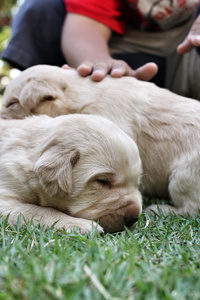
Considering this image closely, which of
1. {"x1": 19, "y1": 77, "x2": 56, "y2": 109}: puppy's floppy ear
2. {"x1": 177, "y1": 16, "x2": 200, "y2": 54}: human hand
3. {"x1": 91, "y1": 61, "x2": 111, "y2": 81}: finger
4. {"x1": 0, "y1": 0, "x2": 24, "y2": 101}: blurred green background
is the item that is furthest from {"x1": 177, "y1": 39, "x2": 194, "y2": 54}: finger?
{"x1": 0, "y1": 0, "x2": 24, "y2": 101}: blurred green background

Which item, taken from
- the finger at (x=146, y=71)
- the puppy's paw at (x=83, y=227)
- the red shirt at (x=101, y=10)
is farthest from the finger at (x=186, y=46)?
the puppy's paw at (x=83, y=227)

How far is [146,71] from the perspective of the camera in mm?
4430

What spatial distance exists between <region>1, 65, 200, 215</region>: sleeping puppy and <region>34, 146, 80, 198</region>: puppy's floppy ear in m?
1.08

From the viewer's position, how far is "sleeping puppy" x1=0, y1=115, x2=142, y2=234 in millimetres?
2684

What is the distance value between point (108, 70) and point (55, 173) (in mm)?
1923

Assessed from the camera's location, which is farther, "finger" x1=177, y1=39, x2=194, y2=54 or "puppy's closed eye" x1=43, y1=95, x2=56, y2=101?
"finger" x1=177, y1=39, x2=194, y2=54

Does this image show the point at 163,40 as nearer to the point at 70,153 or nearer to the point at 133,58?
the point at 133,58

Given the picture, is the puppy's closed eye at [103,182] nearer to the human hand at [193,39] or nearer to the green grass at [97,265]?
the green grass at [97,265]

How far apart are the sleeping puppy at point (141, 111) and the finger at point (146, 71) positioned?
1.43 feet

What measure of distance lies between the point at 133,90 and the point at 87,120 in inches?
44.8

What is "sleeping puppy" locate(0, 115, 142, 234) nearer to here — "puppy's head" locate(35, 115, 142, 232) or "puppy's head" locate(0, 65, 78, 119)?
"puppy's head" locate(35, 115, 142, 232)

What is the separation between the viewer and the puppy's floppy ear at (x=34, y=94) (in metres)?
3.74

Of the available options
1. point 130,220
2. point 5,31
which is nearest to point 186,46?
point 130,220

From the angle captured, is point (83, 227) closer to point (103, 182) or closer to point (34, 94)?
point (103, 182)
